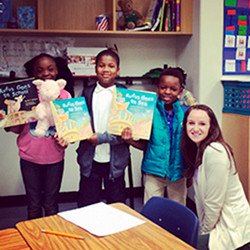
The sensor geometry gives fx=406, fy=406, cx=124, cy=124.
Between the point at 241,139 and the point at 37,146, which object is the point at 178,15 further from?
the point at 37,146

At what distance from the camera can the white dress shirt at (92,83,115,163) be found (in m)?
2.47

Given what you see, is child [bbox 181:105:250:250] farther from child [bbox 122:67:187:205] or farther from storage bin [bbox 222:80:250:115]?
storage bin [bbox 222:80:250:115]

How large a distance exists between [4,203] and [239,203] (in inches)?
97.7

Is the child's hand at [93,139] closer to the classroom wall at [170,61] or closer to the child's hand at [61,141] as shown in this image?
the child's hand at [61,141]

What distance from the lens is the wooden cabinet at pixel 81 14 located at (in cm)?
344

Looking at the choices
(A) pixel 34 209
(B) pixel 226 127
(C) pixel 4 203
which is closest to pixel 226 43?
(B) pixel 226 127

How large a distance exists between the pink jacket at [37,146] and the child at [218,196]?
35.6 inches

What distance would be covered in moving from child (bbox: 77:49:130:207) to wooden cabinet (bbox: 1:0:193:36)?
1018mm

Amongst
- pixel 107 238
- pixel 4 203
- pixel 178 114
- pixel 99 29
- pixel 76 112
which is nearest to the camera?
pixel 107 238

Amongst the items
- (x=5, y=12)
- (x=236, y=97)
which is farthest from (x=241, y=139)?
(x=5, y=12)

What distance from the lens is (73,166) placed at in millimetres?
3896

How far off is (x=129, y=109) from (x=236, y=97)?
133 cm

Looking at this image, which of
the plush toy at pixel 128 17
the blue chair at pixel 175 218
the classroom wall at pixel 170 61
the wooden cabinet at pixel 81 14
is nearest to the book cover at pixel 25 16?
the wooden cabinet at pixel 81 14

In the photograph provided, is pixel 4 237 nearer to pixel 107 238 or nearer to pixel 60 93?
pixel 107 238
